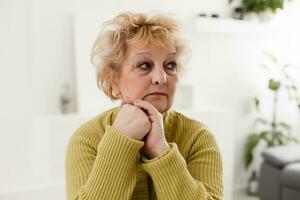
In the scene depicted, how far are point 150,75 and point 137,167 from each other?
9.1 inches

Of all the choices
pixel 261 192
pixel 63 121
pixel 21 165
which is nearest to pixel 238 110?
pixel 261 192

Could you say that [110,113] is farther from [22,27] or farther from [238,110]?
[238,110]

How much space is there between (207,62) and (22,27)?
1666 mm

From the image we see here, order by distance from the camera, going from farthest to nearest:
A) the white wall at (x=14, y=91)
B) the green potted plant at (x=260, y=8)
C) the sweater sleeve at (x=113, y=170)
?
the green potted plant at (x=260, y=8) → the white wall at (x=14, y=91) → the sweater sleeve at (x=113, y=170)

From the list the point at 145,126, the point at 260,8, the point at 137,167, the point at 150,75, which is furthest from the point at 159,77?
the point at 260,8

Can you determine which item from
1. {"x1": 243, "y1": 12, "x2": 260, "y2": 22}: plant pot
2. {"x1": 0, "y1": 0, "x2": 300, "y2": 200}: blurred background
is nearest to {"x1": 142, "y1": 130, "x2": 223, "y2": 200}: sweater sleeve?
{"x1": 0, "y1": 0, "x2": 300, "y2": 200}: blurred background

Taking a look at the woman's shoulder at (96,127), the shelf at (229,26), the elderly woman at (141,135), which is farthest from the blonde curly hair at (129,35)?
the shelf at (229,26)

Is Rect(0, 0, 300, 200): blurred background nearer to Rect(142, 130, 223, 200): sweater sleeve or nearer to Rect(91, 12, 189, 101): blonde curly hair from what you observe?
Rect(91, 12, 189, 101): blonde curly hair

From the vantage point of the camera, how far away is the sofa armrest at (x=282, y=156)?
2736 millimetres

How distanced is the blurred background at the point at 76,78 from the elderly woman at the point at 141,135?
1.39m

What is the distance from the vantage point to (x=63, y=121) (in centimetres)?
246

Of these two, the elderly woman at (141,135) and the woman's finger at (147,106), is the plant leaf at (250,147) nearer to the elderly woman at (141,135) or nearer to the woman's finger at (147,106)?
the elderly woman at (141,135)

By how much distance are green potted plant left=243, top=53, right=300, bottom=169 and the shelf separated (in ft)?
1.01

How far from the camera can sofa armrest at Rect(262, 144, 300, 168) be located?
274cm
